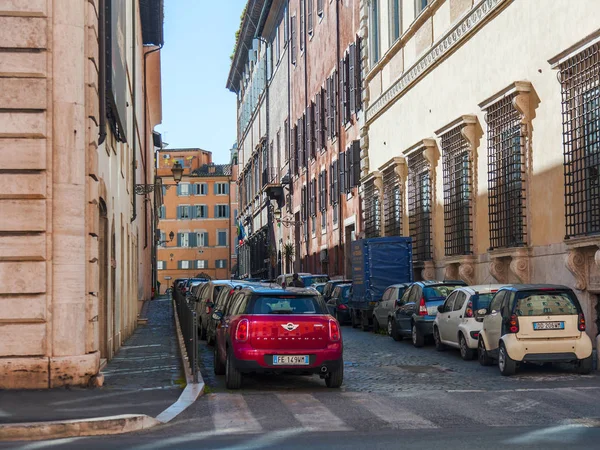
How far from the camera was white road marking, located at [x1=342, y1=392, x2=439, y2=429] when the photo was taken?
11.3 m

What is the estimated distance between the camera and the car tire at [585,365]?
17.1m

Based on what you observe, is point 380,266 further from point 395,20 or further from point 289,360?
point 289,360

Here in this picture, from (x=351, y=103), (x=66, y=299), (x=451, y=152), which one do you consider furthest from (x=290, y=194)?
(x=66, y=299)

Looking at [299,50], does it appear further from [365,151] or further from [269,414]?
[269,414]

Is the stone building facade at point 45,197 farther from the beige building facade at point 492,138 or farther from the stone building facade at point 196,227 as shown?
the stone building facade at point 196,227

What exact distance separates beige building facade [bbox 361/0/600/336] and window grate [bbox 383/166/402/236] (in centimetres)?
7

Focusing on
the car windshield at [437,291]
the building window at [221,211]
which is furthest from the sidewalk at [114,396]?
the building window at [221,211]

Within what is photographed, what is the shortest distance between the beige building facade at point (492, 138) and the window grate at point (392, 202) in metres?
0.07

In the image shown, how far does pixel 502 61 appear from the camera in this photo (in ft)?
82.5

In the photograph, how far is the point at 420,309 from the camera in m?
23.7

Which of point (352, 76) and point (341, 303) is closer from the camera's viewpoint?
point (341, 303)

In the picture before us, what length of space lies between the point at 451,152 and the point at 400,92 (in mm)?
6138

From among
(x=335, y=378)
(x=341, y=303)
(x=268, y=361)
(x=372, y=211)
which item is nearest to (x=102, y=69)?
(x=268, y=361)

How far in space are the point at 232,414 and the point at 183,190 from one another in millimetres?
106200
